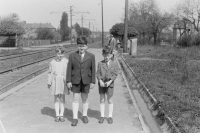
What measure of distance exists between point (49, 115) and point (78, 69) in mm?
1386

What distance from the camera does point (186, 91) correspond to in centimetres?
719

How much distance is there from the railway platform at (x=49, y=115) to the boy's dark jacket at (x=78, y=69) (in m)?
0.88

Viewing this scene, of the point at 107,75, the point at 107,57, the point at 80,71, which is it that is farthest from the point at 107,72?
the point at 80,71

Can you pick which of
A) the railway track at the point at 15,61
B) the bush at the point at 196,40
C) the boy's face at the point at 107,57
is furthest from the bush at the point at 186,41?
the boy's face at the point at 107,57

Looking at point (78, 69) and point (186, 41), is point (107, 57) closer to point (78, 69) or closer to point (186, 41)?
point (78, 69)

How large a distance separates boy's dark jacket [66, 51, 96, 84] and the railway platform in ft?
2.90

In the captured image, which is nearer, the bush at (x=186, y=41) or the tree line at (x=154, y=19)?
the bush at (x=186, y=41)

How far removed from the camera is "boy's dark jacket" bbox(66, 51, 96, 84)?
196 inches

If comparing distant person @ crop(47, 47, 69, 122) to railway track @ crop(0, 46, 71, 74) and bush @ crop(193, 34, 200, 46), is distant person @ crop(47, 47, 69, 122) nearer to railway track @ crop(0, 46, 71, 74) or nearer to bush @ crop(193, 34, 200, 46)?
railway track @ crop(0, 46, 71, 74)

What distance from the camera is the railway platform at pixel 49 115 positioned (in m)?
4.77

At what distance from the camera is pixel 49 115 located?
5.65 metres

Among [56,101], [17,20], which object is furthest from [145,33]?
[56,101]

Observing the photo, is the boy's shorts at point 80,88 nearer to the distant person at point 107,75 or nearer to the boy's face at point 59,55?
the distant person at point 107,75

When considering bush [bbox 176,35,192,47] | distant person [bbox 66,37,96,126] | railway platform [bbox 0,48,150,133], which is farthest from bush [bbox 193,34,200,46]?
distant person [bbox 66,37,96,126]
